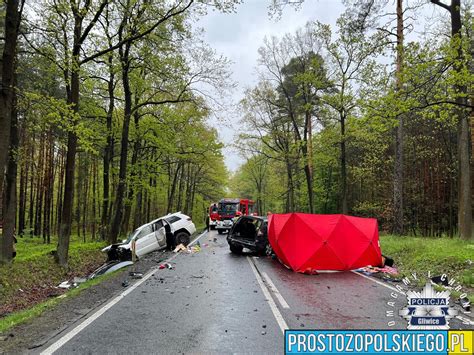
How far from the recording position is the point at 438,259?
34.7 feet

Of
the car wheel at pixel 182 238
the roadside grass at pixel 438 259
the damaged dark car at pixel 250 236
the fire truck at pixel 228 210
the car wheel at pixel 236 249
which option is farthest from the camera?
the fire truck at pixel 228 210

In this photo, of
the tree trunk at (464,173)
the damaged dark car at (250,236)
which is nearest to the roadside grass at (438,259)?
the tree trunk at (464,173)

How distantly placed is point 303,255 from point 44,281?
8.70m

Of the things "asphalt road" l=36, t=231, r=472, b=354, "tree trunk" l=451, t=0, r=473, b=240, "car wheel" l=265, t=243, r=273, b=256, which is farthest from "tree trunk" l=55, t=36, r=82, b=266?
"tree trunk" l=451, t=0, r=473, b=240

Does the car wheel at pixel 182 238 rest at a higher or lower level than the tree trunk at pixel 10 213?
lower

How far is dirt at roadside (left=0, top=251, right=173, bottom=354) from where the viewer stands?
5008 mm

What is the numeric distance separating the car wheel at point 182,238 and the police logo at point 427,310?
1518 centimetres

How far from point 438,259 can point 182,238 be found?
12.0 m

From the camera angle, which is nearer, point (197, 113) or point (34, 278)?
point (34, 278)

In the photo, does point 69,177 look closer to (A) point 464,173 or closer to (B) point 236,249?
(B) point 236,249

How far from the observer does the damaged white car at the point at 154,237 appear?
49.7ft

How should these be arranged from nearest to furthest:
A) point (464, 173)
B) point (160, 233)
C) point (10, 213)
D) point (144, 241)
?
point (464, 173) < point (10, 213) < point (144, 241) < point (160, 233)

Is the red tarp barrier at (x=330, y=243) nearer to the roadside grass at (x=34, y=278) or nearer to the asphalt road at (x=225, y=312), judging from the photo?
the asphalt road at (x=225, y=312)

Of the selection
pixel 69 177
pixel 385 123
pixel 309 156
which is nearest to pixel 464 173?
pixel 385 123
